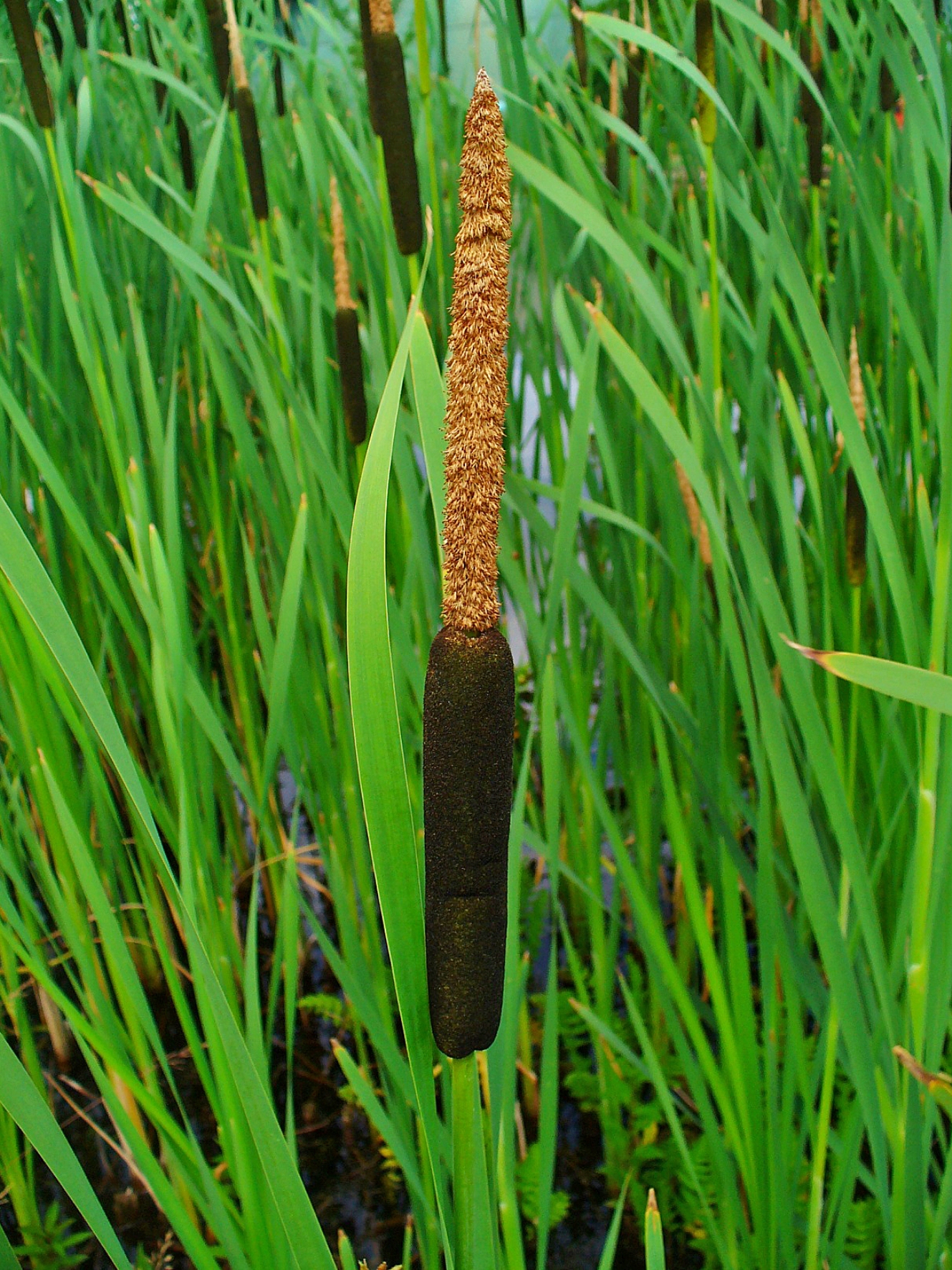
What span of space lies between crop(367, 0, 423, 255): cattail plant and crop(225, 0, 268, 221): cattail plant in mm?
226

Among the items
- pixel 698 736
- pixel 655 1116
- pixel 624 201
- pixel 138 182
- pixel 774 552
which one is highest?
pixel 138 182

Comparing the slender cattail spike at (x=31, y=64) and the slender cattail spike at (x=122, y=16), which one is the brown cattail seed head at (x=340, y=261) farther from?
the slender cattail spike at (x=122, y=16)

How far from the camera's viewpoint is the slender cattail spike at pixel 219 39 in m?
1.04

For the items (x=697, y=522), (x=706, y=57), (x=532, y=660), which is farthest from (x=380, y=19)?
(x=532, y=660)

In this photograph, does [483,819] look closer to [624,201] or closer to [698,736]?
[698,736]

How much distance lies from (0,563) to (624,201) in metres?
1.05

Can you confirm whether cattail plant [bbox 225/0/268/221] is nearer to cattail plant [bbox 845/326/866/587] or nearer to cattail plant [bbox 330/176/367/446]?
cattail plant [bbox 330/176/367/446]

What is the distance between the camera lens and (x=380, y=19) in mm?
683

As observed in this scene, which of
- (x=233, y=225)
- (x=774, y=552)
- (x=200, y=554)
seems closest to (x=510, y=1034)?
(x=774, y=552)

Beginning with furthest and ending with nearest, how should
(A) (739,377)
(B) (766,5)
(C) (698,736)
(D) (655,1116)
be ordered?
1. (B) (766,5)
2. (D) (655,1116)
3. (A) (739,377)
4. (C) (698,736)

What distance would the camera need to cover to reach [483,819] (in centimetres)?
33

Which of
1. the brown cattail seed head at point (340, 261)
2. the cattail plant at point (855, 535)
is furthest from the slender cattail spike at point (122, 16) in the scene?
the cattail plant at point (855, 535)

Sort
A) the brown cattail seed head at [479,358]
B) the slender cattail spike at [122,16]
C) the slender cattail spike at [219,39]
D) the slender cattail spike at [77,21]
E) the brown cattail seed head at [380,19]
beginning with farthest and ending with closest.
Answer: the slender cattail spike at [122,16]
the slender cattail spike at [77,21]
the slender cattail spike at [219,39]
the brown cattail seed head at [380,19]
the brown cattail seed head at [479,358]

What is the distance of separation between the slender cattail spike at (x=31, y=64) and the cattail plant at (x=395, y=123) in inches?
12.4
